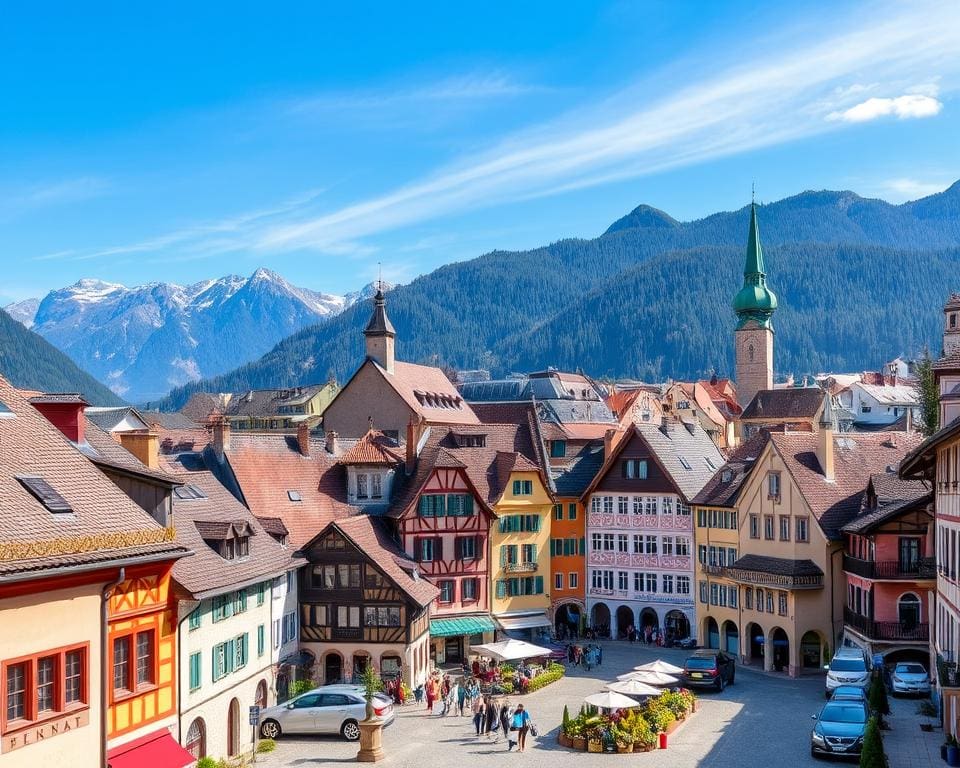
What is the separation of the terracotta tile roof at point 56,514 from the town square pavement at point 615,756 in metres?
16.0

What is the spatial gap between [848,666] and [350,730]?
2228 cm

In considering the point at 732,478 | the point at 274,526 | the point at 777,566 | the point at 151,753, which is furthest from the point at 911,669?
the point at 151,753

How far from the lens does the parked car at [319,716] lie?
156 ft

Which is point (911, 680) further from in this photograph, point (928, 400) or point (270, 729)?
point (928, 400)

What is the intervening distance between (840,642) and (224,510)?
3281 cm

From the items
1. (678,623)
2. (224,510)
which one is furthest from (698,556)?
(224,510)

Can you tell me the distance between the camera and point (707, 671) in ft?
185

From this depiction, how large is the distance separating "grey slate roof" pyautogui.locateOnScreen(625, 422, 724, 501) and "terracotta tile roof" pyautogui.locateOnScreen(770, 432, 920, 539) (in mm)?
9808

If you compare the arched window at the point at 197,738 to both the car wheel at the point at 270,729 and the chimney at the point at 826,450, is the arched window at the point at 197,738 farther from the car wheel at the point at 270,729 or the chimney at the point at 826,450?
the chimney at the point at 826,450

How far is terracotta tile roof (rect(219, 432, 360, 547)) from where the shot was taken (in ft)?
214

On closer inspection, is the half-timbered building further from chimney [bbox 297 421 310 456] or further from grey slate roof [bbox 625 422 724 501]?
grey slate roof [bbox 625 422 724 501]

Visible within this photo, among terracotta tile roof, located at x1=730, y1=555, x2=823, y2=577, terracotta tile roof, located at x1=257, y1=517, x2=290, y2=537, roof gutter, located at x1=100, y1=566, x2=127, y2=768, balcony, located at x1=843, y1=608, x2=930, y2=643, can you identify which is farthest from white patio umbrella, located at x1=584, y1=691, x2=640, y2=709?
roof gutter, located at x1=100, y1=566, x2=127, y2=768

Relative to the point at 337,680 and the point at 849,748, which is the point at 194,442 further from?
the point at 849,748

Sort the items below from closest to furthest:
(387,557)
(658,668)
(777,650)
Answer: (658,668)
(387,557)
(777,650)
